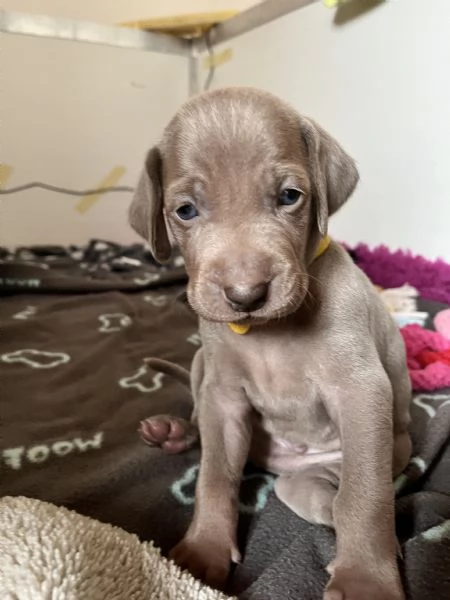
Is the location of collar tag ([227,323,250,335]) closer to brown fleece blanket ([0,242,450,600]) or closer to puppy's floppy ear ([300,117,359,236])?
puppy's floppy ear ([300,117,359,236])

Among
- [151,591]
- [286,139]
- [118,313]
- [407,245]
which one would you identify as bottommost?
[118,313]

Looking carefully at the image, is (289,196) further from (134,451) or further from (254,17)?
(254,17)

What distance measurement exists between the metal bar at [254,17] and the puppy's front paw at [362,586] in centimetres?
356

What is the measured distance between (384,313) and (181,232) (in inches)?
26.1

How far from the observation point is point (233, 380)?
169cm

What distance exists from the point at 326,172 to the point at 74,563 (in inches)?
39.7

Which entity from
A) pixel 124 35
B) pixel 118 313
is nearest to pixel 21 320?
pixel 118 313

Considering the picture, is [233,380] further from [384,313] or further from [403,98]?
[403,98]

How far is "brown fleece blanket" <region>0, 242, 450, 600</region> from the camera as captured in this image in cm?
145

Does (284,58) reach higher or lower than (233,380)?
higher

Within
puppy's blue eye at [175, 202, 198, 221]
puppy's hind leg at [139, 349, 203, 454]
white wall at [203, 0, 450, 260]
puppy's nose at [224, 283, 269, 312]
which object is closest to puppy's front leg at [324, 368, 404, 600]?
puppy's nose at [224, 283, 269, 312]

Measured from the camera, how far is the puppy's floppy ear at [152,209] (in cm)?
163

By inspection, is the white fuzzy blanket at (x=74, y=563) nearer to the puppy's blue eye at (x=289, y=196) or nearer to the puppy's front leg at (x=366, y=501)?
the puppy's front leg at (x=366, y=501)

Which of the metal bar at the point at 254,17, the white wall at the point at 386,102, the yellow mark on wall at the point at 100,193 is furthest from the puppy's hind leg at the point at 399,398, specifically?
the yellow mark on wall at the point at 100,193
